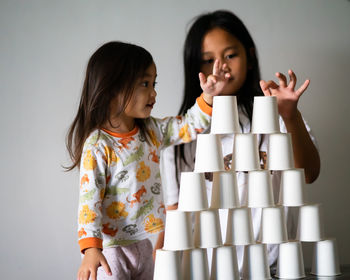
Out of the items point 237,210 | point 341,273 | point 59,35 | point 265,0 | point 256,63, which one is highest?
point 265,0

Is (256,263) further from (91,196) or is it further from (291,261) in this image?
(91,196)

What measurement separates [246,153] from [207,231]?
17 centimetres

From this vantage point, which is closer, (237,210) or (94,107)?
(237,210)

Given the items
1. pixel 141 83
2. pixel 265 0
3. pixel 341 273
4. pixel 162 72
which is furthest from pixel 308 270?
pixel 265 0

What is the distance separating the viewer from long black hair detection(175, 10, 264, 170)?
1206 millimetres

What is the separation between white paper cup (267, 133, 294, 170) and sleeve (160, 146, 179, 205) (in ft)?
1.44

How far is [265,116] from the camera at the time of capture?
2.90ft

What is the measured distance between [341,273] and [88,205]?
0.54 meters

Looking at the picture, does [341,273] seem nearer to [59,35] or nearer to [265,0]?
[265,0]

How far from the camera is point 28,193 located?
4.36 ft

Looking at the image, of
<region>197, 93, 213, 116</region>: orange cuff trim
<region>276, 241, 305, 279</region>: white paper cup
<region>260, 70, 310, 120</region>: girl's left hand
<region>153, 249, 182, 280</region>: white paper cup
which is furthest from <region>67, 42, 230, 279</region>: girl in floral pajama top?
<region>276, 241, 305, 279</region>: white paper cup

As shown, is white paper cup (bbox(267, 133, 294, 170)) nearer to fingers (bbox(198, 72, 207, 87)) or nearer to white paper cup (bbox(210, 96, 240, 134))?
white paper cup (bbox(210, 96, 240, 134))

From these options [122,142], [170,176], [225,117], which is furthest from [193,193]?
[170,176]

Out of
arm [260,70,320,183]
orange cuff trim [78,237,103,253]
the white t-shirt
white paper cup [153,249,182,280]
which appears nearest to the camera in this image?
white paper cup [153,249,182,280]
